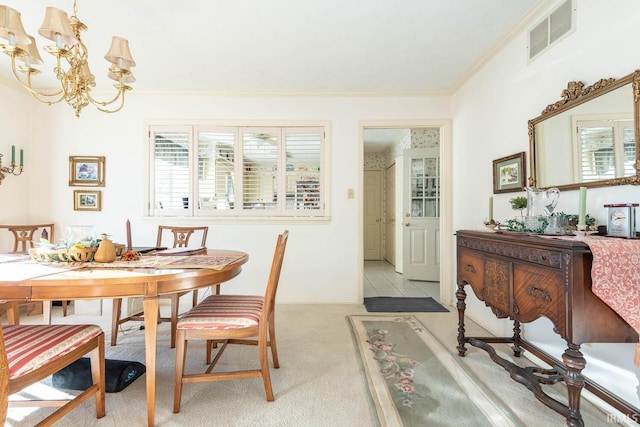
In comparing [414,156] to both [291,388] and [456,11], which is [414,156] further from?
[291,388]

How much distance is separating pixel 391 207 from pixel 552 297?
5138mm

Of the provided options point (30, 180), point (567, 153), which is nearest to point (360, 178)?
point (567, 153)

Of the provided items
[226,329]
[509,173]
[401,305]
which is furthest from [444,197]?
[226,329]

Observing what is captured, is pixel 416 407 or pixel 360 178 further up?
pixel 360 178

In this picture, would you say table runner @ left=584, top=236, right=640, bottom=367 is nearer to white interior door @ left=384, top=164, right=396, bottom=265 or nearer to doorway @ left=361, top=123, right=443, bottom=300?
doorway @ left=361, top=123, right=443, bottom=300

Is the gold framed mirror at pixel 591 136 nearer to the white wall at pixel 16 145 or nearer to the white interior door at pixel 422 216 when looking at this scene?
the white interior door at pixel 422 216

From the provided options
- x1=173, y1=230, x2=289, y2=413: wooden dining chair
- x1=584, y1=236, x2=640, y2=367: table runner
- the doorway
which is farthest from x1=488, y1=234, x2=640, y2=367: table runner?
the doorway

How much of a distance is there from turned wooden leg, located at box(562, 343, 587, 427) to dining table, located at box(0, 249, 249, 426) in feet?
5.47

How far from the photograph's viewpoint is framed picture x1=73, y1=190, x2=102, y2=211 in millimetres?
3381

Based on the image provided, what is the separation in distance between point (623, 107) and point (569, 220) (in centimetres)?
62

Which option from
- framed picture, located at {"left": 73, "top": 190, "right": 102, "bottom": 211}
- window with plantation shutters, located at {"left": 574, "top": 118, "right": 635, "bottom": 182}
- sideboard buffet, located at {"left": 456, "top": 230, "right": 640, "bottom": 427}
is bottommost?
sideboard buffet, located at {"left": 456, "top": 230, "right": 640, "bottom": 427}

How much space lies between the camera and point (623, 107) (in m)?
1.46

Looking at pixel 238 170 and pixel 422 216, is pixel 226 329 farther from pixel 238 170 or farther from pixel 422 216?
pixel 422 216

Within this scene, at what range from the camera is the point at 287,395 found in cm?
167
